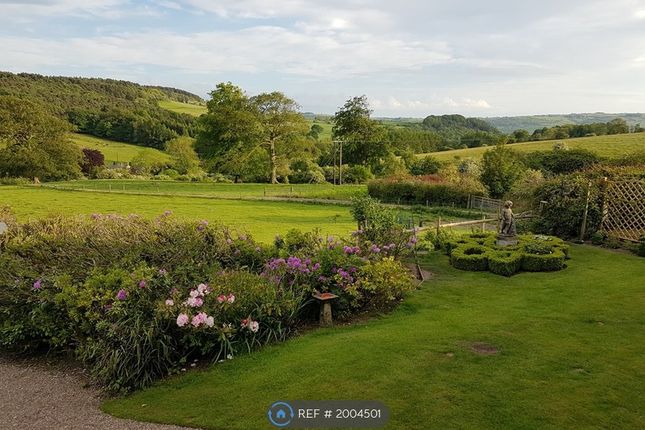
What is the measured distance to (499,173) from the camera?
109 feet

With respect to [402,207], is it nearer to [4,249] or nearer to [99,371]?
[4,249]

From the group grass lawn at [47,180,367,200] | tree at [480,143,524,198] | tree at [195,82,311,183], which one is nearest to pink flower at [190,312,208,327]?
grass lawn at [47,180,367,200]

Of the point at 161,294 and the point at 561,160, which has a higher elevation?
the point at 561,160

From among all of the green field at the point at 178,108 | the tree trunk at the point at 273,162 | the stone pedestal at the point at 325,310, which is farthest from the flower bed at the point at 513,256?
the green field at the point at 178,108

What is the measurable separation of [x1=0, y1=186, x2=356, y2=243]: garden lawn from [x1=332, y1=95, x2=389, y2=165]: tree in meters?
24.9

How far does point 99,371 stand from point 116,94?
111400mm

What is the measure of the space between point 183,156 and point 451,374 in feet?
224

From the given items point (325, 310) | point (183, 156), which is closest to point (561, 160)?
point (325, 310)

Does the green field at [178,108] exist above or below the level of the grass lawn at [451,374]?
above

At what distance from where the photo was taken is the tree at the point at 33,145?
47.9 meters

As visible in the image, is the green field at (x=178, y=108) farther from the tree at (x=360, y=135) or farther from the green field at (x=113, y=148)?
the tree at (x=360, y=135)

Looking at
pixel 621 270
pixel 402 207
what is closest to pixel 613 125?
pixel 402 207

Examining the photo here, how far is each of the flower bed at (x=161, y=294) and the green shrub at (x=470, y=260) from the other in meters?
3.02

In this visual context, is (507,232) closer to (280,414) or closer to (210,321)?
(210,321)
